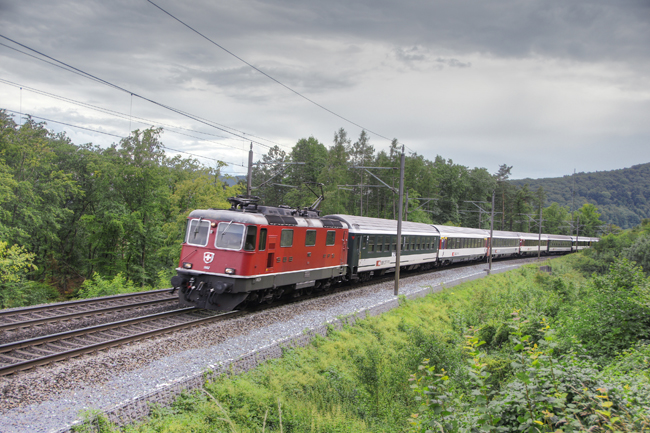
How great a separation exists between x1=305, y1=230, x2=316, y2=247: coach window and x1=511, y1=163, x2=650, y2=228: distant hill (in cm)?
15879

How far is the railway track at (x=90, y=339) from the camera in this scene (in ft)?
27.4

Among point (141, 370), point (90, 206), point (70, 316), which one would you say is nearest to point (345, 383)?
point (141, 370)

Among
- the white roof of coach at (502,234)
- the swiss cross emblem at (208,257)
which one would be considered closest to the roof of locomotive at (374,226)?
the swiss cross emblem at (208,257)

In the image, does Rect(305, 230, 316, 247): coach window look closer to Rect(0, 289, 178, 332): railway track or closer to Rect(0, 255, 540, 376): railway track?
Rect(0, 255, 540, 376): railway track

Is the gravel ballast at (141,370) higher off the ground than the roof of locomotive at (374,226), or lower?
lower

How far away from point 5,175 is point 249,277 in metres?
21.8

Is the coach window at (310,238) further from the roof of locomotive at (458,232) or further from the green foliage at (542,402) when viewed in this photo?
the roof of locomotive at (458,232)

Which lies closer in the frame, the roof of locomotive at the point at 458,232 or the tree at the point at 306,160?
the roof of locomotive at the point at 458,232

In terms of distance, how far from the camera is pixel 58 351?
902cm

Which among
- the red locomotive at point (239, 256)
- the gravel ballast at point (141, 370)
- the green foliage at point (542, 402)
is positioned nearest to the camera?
the green foliage at point (542, 402)

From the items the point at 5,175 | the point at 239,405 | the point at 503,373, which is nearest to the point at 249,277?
the point at 239,405

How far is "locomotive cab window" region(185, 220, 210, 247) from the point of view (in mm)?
13438

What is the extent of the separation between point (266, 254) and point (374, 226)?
957 cm

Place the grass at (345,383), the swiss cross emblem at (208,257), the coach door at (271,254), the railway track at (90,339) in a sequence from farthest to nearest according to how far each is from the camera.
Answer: the coach door at (271,254), the swiss cross emblem at (208,257), the railway track at (90,339), the grass at (345,383)
